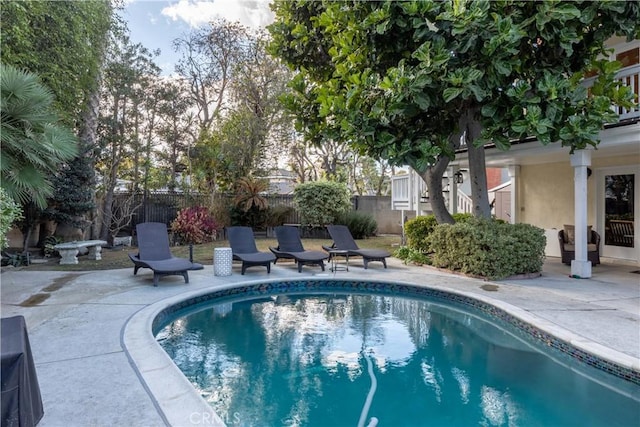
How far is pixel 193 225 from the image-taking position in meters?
13.3

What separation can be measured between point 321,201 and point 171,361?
463 inches

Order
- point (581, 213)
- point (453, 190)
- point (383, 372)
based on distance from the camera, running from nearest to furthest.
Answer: point (383, 372) < point (581, 213) < point (453, 190)

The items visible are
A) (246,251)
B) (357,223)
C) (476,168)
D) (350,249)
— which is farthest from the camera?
(357,223)

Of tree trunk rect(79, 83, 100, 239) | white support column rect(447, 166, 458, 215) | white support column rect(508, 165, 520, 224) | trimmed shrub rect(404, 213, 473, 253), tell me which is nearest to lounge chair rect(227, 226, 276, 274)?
trimmed shrub rect(404, 213, 473, 253)

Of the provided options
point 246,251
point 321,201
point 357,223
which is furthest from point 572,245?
point 321,201

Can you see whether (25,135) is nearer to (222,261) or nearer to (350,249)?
(222,261)

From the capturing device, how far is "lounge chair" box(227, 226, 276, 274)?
8677mm

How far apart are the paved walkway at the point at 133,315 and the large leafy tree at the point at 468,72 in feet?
9.00

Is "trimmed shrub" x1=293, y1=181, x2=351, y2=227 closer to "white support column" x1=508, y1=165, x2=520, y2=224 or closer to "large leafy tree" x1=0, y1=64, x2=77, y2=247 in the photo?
"white support column" x1=508, y1=165, x2=520, y2=224

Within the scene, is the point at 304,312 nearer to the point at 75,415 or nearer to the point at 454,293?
the point at 454,293

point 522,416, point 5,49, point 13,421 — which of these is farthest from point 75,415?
point 5,49

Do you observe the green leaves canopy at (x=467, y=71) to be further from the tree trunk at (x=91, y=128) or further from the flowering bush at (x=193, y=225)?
the tree trunk at (x=91, y=128)

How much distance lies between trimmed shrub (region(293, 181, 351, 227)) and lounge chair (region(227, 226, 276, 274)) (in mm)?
5806

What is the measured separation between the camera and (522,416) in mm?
3586
